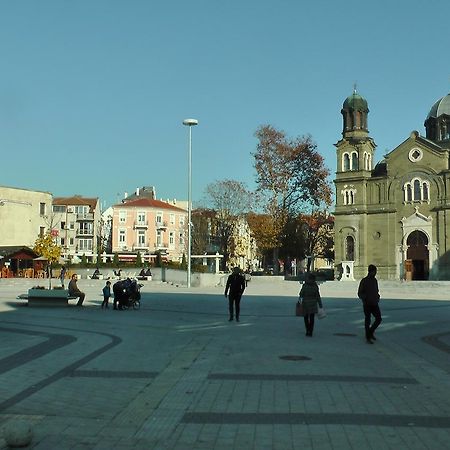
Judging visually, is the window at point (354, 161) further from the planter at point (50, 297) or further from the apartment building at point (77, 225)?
the planter at point (50, 297)

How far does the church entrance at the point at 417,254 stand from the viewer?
212 feet

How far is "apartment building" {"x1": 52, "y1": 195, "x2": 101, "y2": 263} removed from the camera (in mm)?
98062

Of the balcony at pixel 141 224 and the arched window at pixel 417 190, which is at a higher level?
the arched window at pixel 417 190

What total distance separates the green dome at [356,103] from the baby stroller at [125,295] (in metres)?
54.3

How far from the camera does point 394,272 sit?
6556cm

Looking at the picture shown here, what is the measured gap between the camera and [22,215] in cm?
7388

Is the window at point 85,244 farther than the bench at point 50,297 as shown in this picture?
Yes

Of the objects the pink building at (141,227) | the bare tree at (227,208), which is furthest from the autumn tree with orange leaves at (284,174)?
the pink building at (141,227)

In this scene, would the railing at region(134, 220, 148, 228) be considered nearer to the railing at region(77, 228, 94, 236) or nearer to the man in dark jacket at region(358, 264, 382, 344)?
the railing at region(77, 228, 94, 236)

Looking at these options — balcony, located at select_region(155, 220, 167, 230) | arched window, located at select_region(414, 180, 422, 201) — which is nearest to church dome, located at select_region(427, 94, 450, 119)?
arched window, located at select_region(414, 180, 422, 201)

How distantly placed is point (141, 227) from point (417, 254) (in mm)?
46124

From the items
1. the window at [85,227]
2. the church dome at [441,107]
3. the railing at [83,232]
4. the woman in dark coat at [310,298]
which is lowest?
the woman in dark coat at [310,298]

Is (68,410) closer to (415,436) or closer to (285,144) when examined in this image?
(415,436)

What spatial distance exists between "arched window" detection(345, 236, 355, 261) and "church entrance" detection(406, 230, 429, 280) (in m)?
5.86
